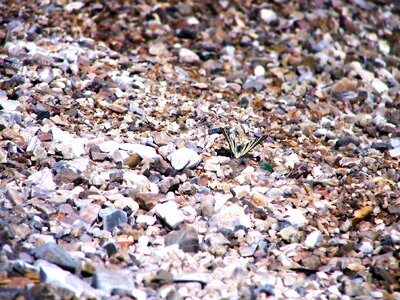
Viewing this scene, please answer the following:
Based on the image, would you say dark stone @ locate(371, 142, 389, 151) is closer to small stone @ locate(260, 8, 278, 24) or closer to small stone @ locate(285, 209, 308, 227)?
small stone @ locate(285, 209, 308, 227)

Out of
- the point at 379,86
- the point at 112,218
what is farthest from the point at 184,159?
the point at 379,86

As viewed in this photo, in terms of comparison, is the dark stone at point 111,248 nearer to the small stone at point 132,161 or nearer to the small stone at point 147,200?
the small stone at point 147,200

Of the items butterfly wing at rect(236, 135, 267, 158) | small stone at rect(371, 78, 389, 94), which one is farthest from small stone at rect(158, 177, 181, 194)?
small stone at rect(371, 78, 389, 94)

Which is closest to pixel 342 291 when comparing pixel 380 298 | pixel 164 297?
pixel 380 298

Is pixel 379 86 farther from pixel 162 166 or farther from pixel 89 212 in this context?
pixel 89 212

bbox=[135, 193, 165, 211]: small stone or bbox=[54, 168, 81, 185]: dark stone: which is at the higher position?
bbox=[54, 168, 81, 185]: dark stone
